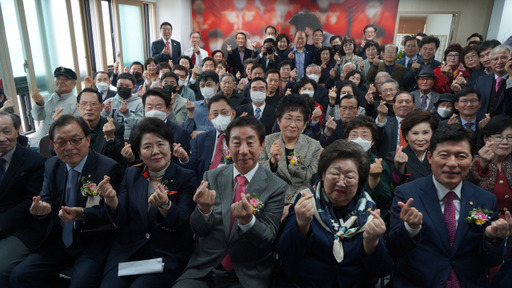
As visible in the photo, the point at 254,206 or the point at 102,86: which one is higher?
the point at 102,86

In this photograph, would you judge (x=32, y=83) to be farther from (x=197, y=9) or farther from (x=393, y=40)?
(x=393, y=40)

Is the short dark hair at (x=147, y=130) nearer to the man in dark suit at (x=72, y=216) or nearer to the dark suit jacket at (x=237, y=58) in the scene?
the man in dark suit at (x=72, y=216)

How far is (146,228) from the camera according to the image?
7.20ft

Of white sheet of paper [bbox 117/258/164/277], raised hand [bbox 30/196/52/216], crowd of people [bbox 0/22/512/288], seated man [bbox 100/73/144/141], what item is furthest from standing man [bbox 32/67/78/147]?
white sheet of paper [bbox 117/258/164/277]

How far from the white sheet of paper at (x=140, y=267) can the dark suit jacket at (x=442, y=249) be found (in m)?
1.50

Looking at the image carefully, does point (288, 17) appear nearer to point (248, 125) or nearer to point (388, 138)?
point (388, 138)

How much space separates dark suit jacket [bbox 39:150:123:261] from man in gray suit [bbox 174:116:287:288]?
750 millimetres

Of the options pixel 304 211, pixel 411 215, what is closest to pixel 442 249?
pixel 411 215

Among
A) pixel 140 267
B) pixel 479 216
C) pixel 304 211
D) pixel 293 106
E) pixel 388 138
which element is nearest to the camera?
pixel 304 211

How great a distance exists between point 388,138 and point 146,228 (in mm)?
2788

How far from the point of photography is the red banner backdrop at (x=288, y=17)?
30.9 ft

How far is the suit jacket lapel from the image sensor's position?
1.84 metres

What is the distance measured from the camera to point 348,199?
1858mm

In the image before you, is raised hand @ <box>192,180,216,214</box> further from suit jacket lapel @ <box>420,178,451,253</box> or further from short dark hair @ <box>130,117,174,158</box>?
suit jacket lapel @ <box>420,178,451,253</box>
